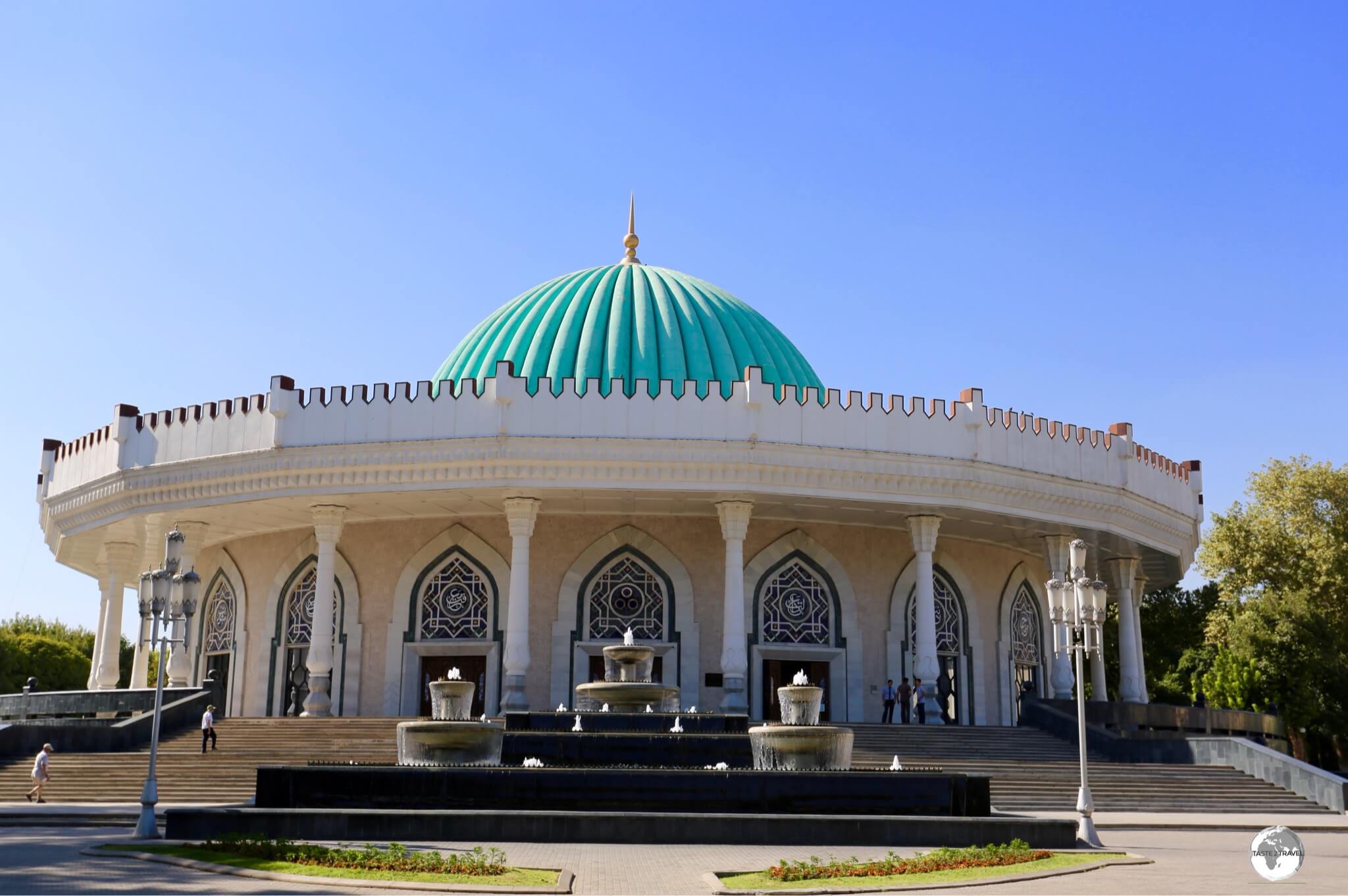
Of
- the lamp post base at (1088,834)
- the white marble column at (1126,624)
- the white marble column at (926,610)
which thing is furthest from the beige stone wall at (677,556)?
the lamp post base at (1088,834)

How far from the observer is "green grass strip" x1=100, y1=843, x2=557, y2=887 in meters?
10.1

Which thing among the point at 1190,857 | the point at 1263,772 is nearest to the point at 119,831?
the point at 1190,857

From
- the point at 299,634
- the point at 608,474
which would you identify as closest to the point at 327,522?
the point at 299,634

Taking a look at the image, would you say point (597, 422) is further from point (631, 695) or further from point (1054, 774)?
point (1054, 774)

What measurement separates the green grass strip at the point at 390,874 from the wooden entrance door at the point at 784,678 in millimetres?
17411

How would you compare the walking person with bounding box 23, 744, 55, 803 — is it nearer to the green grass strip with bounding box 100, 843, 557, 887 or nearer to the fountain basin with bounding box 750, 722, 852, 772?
the green grass strip with bounding box 100, 843, 557, 887

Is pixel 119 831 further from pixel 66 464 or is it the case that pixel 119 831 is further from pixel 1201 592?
pixel 1201 592

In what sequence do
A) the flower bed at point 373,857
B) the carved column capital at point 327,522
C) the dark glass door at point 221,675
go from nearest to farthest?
the flower bed at point 373,857
the carved column capital at point 327,522
the dark glass door at point 221,675

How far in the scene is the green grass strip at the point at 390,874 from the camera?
1011 centimetres

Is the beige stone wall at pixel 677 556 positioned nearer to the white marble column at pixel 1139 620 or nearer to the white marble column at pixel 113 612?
the white marble column at pixel 113 612

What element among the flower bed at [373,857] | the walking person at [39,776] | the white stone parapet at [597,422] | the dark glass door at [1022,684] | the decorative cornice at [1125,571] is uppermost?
the white stone parapet at [597,422]

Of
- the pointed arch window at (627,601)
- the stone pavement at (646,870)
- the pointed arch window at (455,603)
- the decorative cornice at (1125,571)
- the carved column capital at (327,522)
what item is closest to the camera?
the stone pavement at (646,870)

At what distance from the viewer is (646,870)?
36.0ft

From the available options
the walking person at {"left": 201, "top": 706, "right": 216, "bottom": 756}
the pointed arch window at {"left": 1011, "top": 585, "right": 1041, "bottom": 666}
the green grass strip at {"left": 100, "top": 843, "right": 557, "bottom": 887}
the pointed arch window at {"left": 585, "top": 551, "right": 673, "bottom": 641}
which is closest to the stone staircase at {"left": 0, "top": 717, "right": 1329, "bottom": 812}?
the walking person at {"left": 201, "top": 706, "right": 216, "bottom": 756}
